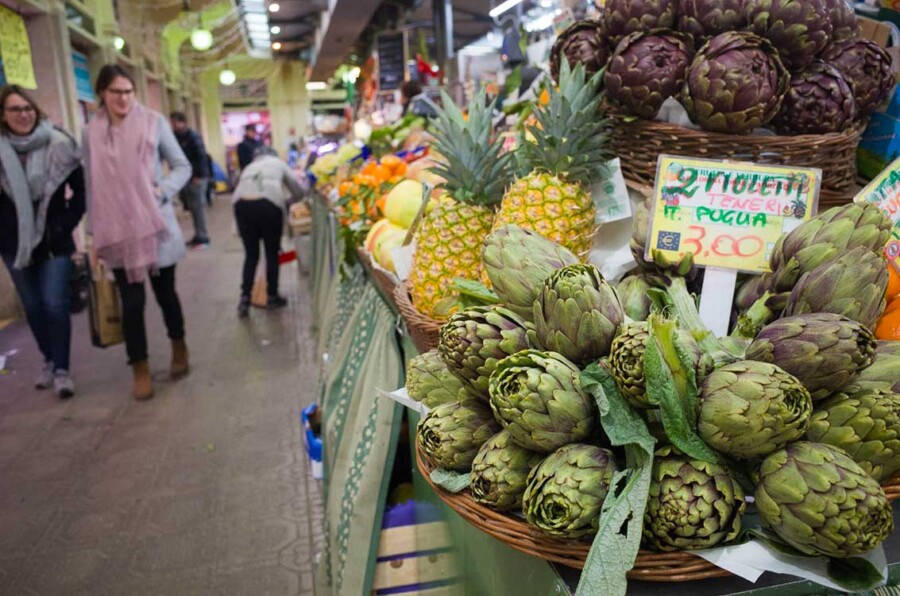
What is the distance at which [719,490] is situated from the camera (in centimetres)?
78

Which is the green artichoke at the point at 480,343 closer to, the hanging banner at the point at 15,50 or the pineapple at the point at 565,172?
the pineapple at the point at 565,172

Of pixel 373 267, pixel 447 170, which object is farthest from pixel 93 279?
pixel 447 170

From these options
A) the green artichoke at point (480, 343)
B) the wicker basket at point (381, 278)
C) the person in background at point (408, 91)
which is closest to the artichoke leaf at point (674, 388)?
the green artichoke at point (480, 343)

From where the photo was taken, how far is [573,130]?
1.54 metres

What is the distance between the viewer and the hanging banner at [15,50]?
605 cm

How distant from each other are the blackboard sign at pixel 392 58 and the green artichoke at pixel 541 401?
8.07 metres

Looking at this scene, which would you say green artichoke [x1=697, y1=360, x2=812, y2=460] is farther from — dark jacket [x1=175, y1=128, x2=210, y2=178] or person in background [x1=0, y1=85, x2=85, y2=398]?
dark jacket [x1=175, y1=128, x2=210, y2=178]

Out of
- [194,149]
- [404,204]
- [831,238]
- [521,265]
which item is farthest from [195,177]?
[831,238]

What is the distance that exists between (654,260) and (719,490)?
0.59 meters

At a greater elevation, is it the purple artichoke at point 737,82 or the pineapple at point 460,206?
the purple artichoke at point 737,82

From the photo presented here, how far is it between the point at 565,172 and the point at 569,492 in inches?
37.8

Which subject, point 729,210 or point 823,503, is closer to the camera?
point 823,503

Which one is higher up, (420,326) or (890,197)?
(890,197)

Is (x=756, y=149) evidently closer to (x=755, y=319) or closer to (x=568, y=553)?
(x=755, y=319)
